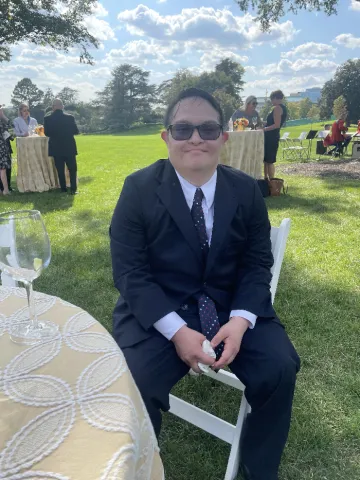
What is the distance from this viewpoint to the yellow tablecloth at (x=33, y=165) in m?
8.65

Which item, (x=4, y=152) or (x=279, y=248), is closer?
(x=279, y=248)

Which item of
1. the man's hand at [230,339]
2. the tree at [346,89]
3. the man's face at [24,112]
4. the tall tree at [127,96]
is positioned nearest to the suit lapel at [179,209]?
the man's hand at [230,339]

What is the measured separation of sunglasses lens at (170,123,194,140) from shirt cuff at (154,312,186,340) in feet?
2.68

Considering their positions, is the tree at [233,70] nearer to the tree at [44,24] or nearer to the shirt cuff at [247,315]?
the tree at [44,24]

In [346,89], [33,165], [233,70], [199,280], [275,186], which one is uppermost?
[233,70]

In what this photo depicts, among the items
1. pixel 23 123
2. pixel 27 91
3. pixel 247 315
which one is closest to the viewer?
pixel 247 315

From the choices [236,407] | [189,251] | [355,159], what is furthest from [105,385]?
[355,159]

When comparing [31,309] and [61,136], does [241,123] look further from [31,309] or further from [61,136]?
[31,309]

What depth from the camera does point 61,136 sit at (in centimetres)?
816

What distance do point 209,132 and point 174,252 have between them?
588 mm

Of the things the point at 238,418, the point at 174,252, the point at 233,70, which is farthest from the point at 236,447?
the point at 233,70

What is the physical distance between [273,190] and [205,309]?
618 cm

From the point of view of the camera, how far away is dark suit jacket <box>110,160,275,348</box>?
1.78 metres

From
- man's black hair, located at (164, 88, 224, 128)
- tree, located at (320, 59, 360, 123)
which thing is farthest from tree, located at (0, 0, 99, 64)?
tree, located at (320, 59, 360, 123)
